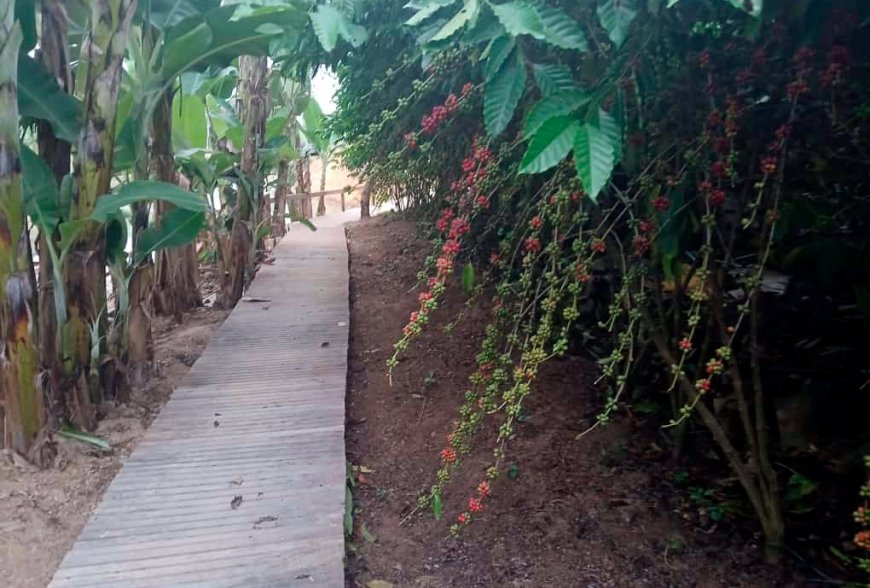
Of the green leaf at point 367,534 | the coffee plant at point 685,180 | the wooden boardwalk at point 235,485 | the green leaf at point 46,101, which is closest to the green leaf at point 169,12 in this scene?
the green leaf at point 46,101

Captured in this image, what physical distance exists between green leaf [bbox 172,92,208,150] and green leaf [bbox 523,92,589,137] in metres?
4.52

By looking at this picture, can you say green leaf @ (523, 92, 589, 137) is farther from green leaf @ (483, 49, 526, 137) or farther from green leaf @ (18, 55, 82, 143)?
green leaf @ (18, 55, 82, 143)

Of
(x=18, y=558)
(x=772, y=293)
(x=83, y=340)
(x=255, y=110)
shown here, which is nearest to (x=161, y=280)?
(x=255, y=110)

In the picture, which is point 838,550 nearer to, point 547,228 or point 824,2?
point 547,228

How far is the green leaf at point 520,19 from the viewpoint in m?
1.40

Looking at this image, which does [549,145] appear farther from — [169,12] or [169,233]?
[169,12]

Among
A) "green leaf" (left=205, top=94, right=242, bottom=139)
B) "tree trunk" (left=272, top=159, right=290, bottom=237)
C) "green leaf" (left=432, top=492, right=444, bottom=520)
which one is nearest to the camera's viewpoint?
"green leaf" (left=432, top=492, right=444, bottom=520)

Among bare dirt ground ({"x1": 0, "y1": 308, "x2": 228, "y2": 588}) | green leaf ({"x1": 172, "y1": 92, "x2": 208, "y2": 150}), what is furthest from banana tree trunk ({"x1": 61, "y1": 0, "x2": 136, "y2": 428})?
green leaf ({"x1": 172, "y1": 92, "x2": 208, "y2": 150})

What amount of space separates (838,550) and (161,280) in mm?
5092

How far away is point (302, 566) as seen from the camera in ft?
6.97

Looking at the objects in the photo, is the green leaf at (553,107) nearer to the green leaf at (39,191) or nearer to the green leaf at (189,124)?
the green leaf at (39,191)

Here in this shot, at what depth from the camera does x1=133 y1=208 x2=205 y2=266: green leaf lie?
3732mm

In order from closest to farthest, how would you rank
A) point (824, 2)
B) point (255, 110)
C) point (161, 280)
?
point (824, 2)
point (161, 280)
point (255, 110)

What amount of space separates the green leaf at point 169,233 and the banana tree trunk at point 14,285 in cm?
89
